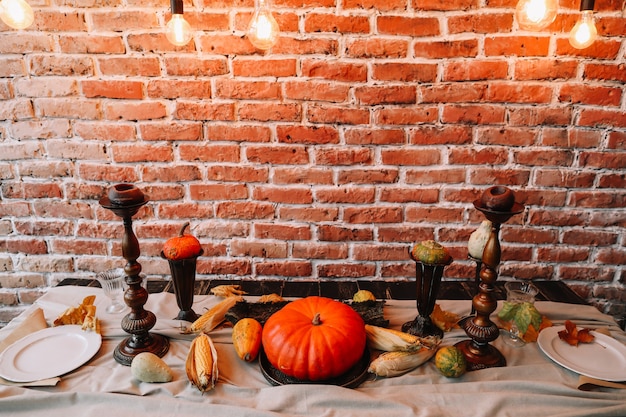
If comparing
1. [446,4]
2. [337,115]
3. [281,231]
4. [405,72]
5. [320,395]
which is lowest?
[320,395]

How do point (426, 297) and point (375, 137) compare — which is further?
point (375, 137)

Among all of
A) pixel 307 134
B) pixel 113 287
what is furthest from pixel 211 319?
pixel 307 134

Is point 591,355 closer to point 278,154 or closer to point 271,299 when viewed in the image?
point 271,299

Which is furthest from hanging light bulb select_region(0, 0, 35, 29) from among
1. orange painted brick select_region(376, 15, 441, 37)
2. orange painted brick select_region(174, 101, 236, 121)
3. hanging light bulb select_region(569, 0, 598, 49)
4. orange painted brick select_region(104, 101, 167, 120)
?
hanging light bulb select_region(569, 0, 598, 49)

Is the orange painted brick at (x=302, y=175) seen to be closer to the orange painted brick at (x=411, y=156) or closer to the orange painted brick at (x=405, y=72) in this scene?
the orange painted brick at (x=411, y=156)

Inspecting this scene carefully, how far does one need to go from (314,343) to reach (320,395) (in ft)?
0.39

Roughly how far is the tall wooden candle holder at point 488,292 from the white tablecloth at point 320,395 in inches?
1.7

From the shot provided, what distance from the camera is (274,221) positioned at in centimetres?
173

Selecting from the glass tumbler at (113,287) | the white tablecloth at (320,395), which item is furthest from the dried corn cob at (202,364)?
the glass tumbler at (113,287)

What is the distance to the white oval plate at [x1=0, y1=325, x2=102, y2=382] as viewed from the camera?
1.12 m

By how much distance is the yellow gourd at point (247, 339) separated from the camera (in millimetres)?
1192

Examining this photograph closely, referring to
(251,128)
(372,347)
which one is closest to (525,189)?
(372,347)

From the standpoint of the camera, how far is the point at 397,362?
114 cm

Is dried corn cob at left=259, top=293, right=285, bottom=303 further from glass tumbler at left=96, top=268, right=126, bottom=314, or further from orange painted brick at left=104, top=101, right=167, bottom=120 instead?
orange painted brick at left=104, top=101, right=167, bottom=120
